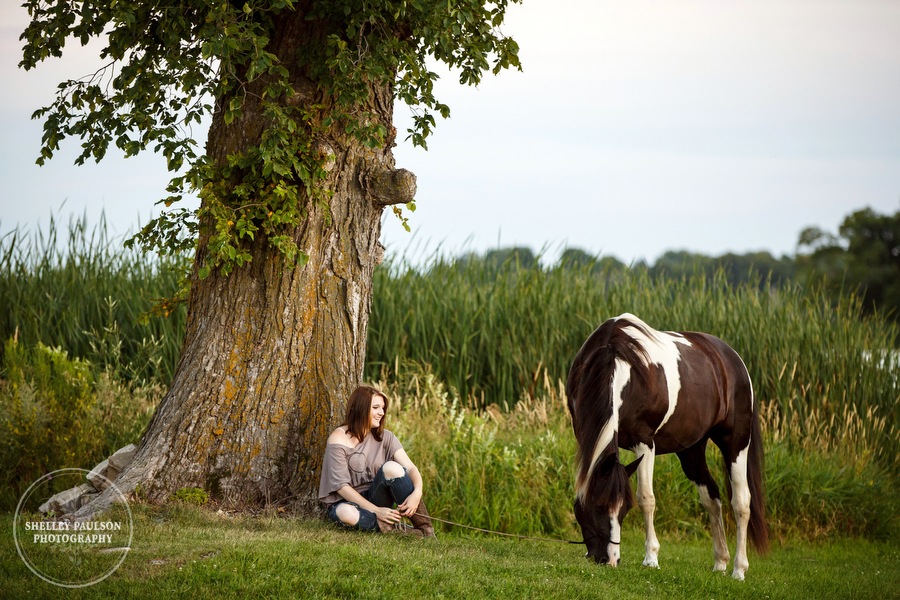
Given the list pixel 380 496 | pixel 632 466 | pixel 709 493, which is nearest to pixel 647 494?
pixel 632 466

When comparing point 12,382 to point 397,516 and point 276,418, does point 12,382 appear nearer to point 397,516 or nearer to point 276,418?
point 276,418

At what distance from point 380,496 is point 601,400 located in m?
1.79

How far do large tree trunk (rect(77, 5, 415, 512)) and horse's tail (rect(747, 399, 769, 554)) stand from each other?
3.17m

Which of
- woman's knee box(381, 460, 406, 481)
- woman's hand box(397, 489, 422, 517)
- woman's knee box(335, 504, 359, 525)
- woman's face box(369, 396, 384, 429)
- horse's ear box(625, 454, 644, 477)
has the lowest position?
woman's knee box(335, 504, 359, 525)

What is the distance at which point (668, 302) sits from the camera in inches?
519

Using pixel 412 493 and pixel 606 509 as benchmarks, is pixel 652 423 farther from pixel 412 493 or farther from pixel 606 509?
pixel 412 493

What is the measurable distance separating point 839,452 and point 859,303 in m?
3.68

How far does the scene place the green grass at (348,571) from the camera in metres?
4.86

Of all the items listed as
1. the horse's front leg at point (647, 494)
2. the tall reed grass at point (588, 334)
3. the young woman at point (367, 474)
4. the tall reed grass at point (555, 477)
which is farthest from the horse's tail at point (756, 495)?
the tall reed grass at point (588, 334)

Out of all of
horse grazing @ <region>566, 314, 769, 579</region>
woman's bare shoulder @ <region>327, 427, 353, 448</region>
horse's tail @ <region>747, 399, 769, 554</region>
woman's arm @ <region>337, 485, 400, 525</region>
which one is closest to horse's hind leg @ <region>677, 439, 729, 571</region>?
horse grazing @ <region>566, 314, 769, 579</region>

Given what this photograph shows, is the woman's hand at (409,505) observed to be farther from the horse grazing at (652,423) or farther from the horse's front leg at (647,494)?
the horse's front leg at (647,494)

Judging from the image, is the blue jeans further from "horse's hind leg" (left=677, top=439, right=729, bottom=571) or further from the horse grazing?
"horse's hind leg" (left=677, top=439, right=729, bottom=571)

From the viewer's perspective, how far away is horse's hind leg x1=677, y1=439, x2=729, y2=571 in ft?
21.4

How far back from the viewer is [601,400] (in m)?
5.53
